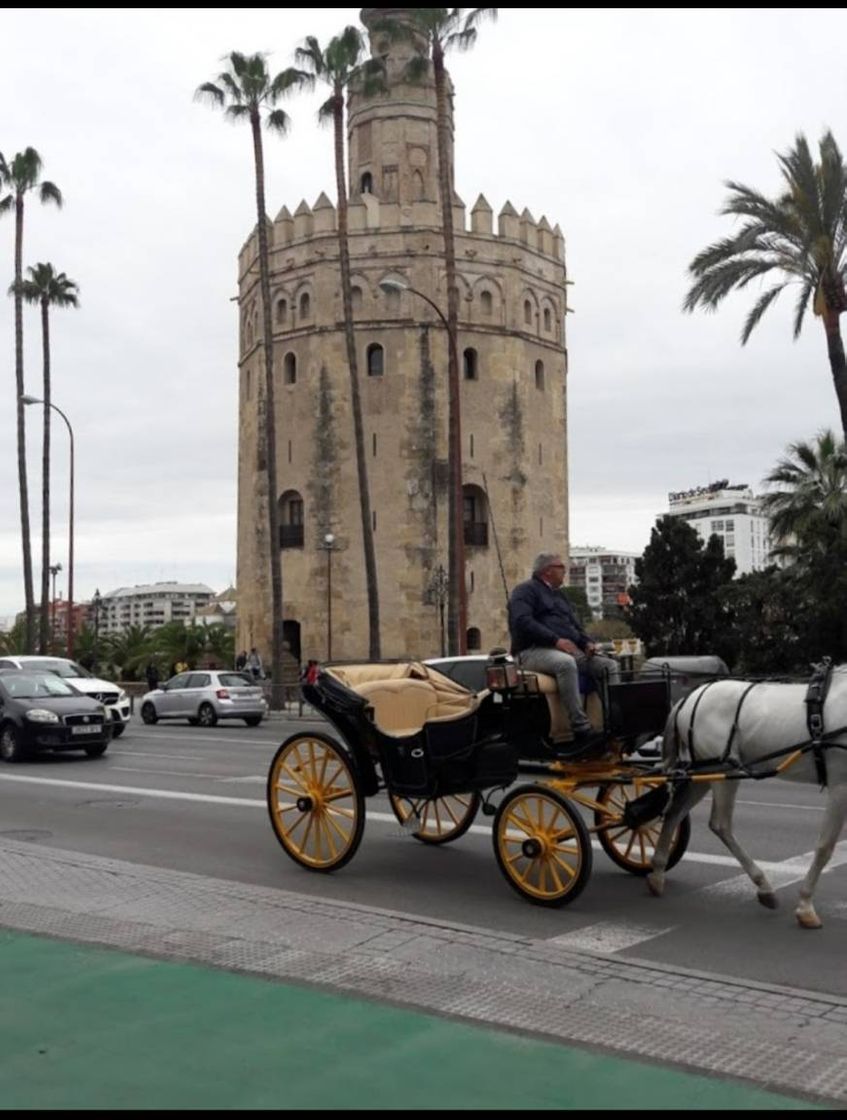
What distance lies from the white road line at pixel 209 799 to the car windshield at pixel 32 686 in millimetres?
2614

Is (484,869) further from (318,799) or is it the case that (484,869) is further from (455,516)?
(455,516)

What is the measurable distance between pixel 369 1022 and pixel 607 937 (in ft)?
6.90

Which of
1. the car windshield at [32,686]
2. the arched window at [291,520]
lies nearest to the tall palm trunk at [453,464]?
the car windshield at [32,686]

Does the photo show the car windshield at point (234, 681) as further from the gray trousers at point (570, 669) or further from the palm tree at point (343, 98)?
the gray trousers at point (570, 669)

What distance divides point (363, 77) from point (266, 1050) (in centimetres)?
3589

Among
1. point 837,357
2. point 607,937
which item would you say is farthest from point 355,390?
point 607,937

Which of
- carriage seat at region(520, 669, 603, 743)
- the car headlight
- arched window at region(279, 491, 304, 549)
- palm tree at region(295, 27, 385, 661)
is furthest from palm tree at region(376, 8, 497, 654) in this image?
carriage seat at region(520, 669, 603, 743)

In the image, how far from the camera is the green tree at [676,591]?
Answer: 3784 cm

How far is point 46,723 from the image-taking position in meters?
17.7

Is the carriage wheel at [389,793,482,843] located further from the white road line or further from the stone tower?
the stone tower

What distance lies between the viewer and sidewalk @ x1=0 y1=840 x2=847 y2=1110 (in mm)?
4316

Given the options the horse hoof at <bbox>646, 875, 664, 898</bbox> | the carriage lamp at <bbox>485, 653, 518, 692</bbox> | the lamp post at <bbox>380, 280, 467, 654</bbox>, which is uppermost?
the lamp post at <bbox>380, 280, 467, 654</bbox>

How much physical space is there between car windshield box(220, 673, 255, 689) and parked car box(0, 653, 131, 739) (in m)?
5.34

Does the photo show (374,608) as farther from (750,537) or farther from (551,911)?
(750,537)
